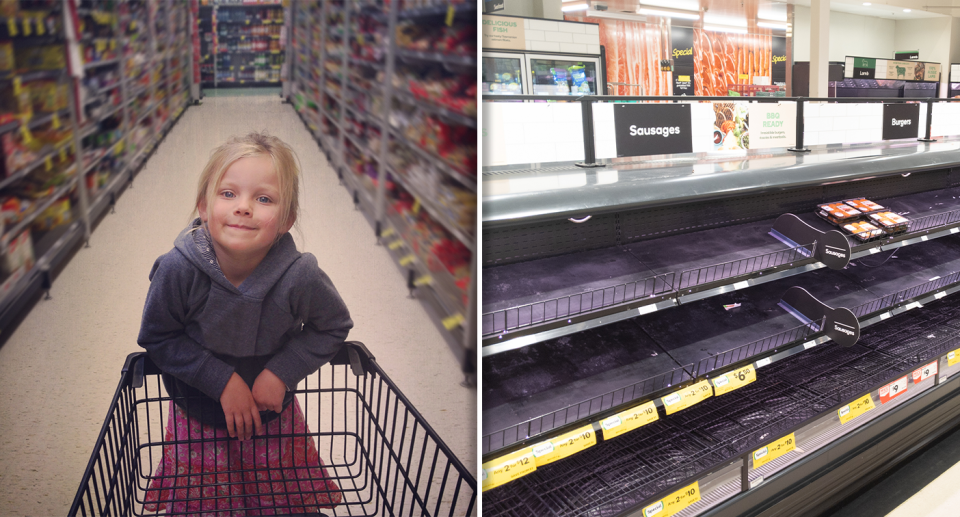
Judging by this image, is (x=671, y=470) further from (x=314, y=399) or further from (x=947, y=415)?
(x=947, y=415)

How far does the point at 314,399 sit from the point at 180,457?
0.52ft

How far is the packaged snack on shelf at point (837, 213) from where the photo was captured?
2236 mm

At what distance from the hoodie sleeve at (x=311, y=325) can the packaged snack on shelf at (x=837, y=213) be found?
218 centimetres

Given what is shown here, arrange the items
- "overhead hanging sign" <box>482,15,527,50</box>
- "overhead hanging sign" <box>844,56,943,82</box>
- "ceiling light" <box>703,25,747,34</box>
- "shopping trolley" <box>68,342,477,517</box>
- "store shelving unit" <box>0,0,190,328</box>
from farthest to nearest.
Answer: "ceiling light" <box>703,25,747,34</box> < "overhead hanging sign" <box>844,56,943,82</box> < "overhead hanging sign" <box>482,15,527,50</box> < "shopping trolley" <box>68,342,477,517</box> < "store shelving unit" <box>0,0,190,328</box>

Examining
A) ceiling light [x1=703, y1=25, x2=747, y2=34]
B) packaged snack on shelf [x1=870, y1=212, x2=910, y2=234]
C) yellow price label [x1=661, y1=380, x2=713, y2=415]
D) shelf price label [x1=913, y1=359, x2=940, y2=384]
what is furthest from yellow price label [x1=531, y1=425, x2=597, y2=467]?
ceiling light [x1=703, y1=25, x2=747, y2=34]

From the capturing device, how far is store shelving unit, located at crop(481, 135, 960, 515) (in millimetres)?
1467

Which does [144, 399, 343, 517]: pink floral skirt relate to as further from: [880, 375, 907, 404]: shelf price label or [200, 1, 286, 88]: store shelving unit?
[880, 375, 907, 404]: shelf price label

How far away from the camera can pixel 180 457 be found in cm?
67

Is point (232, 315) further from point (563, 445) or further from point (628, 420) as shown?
point (628, 420)

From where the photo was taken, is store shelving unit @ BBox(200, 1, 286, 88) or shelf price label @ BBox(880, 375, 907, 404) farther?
shelf price label @ BBox(880, 375, 907, 404)

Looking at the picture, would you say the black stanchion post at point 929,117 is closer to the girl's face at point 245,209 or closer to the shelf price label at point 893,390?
the shelf price label at point 893,390

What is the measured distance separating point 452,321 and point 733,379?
52.8 inches

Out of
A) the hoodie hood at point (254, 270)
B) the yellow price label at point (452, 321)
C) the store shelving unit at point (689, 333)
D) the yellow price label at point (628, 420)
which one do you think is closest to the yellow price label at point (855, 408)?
the store shelving unit at point (689, 333)

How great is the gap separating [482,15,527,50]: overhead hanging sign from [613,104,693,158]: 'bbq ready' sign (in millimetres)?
4067
